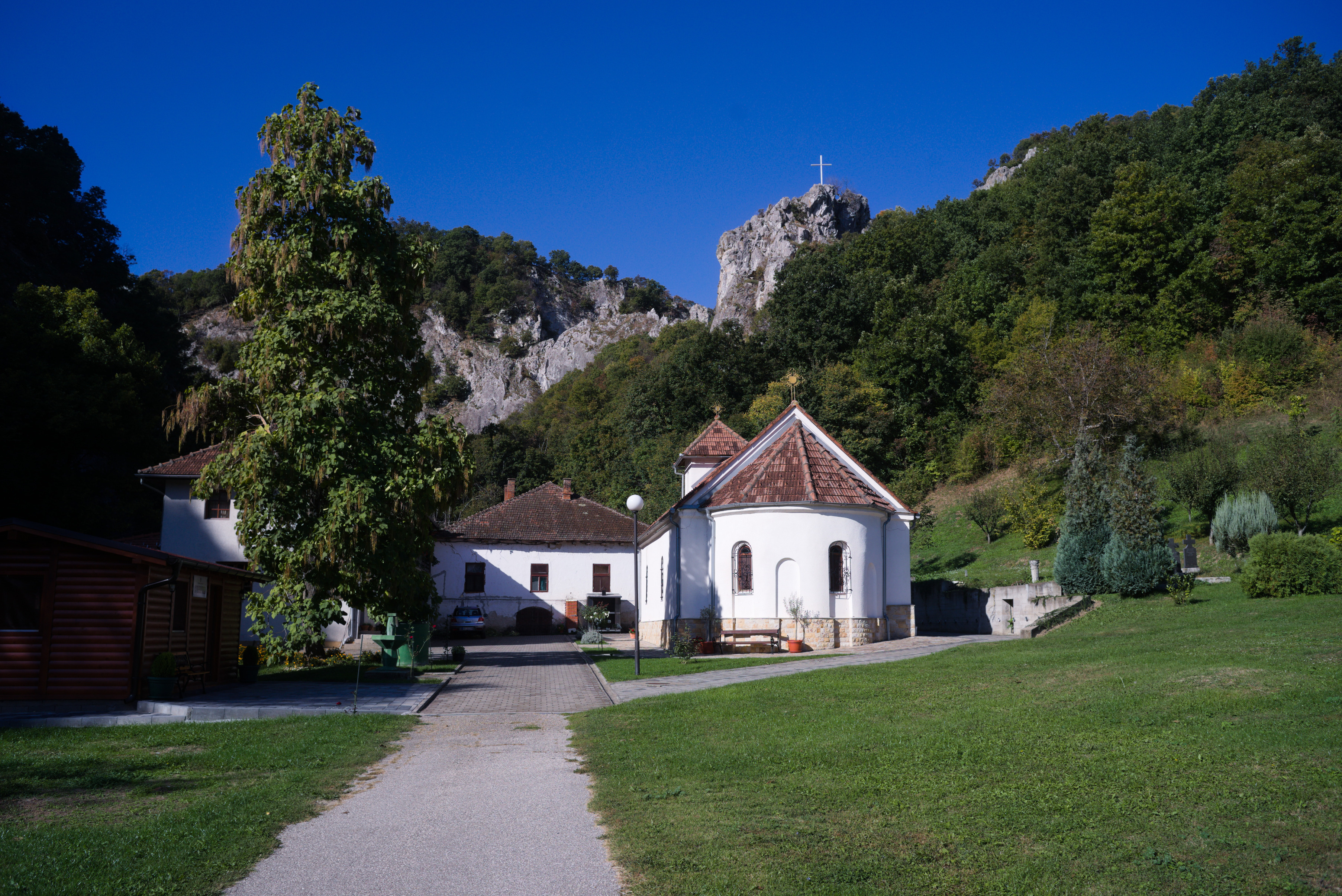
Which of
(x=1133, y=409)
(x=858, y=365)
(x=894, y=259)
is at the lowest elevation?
(x=1133, y=409)

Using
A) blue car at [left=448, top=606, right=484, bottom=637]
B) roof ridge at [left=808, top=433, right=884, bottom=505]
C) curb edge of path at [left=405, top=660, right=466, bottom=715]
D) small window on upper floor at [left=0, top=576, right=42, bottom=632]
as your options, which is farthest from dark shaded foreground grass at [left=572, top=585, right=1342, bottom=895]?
blue car at [left=448, top=606, right=484, bottom=637]

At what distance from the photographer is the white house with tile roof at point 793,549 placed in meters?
27.0

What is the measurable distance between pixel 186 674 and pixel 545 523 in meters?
28.7

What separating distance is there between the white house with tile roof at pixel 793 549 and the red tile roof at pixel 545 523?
14.3m

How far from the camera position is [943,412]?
5175 centimetres

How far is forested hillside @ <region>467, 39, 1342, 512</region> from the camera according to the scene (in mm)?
38594

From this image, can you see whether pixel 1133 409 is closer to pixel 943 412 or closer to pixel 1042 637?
pixel 943 412

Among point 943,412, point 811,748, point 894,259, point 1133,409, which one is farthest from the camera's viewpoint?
point 894,259

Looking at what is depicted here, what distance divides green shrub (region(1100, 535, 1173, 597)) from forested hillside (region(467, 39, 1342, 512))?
14.9m

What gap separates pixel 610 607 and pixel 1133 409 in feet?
84.3

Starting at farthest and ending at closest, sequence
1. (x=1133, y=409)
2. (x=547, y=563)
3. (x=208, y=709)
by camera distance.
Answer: (x=547, y=563) → (x=1133, y=409) → (x=208, y=709)

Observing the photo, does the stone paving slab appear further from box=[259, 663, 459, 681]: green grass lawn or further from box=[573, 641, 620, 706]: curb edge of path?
box=[259, 663, 459, 681]: green grass lawn

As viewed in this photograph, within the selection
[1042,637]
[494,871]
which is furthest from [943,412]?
[494,871]

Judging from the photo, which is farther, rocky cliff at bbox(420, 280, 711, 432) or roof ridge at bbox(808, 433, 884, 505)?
rocky cliff at bbox(420, 280, 711, 432)
